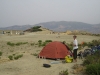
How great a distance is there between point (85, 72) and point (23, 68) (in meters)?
3.65

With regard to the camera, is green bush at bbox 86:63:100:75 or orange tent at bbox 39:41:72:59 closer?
green bush at bbox 86:63:100:75

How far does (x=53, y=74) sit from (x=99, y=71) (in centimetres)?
236

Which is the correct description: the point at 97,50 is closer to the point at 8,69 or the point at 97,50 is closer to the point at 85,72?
the point at 85,72

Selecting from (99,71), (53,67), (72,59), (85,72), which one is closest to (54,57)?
(72,59)

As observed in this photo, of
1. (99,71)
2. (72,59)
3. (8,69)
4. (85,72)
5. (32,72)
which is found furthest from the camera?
(72,59)

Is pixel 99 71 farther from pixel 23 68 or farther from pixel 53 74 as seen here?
pixel 23 68

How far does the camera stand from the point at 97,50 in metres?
12.5

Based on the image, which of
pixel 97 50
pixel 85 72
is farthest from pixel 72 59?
pixel 85 72

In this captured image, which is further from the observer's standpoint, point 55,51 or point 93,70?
point 55,51

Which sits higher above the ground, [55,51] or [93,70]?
[55,51]

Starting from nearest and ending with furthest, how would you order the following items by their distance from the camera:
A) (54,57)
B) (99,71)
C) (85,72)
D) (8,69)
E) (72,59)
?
(99,71) < (85,72) < (8,69) < (72,59) < (54,57)

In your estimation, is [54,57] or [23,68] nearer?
[23,68]

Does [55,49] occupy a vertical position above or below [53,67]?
above

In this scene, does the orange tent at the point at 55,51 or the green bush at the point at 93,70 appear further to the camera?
the orange tent at the point at 55,51
